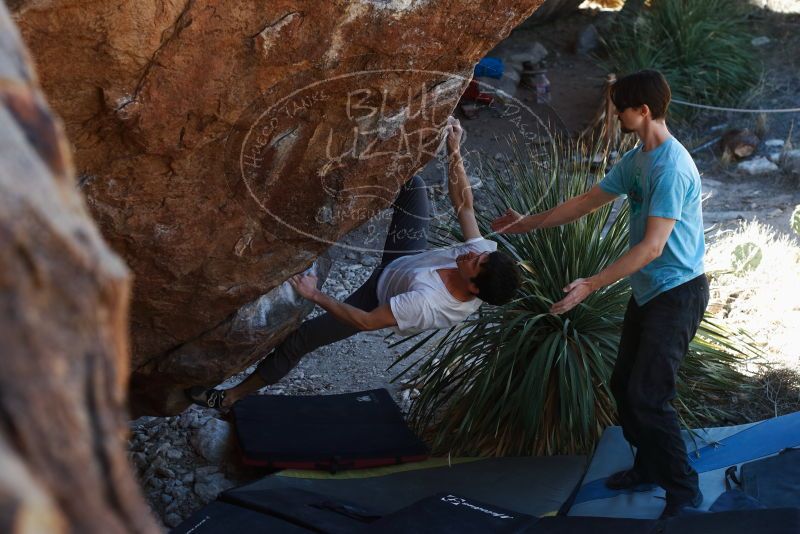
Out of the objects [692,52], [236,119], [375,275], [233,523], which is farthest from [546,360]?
[692,52]

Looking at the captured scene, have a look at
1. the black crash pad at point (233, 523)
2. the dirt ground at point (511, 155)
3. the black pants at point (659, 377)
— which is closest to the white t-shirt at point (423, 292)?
the black pants at point (659, 377)

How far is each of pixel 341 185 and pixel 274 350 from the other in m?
0.97

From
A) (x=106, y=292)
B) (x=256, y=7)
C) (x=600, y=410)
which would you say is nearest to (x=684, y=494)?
(x=600, y=410)

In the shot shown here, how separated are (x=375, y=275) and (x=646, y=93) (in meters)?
1.26

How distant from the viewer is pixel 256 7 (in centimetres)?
273

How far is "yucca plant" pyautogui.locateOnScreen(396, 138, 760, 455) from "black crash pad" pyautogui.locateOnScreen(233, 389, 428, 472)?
184 millimetres

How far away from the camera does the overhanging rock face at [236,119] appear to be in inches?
105

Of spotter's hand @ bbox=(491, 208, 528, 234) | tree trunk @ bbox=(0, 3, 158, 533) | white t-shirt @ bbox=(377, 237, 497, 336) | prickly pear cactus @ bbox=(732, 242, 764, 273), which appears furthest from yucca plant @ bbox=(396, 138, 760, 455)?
tree trunk @ bbox=(0, 3, 158, 533)

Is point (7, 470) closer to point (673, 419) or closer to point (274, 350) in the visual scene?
point (673, 419)

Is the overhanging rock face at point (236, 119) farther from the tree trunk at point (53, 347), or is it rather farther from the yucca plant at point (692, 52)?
the yucca plant at point (692, 52)

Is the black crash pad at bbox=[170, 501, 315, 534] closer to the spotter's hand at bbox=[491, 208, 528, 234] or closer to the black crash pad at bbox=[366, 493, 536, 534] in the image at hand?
the black crash pad at bbox=[366, 493, 536, 534]

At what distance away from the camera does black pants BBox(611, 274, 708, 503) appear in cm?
324

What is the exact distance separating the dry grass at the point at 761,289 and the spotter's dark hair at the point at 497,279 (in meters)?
2.06

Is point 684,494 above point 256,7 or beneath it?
beneath
